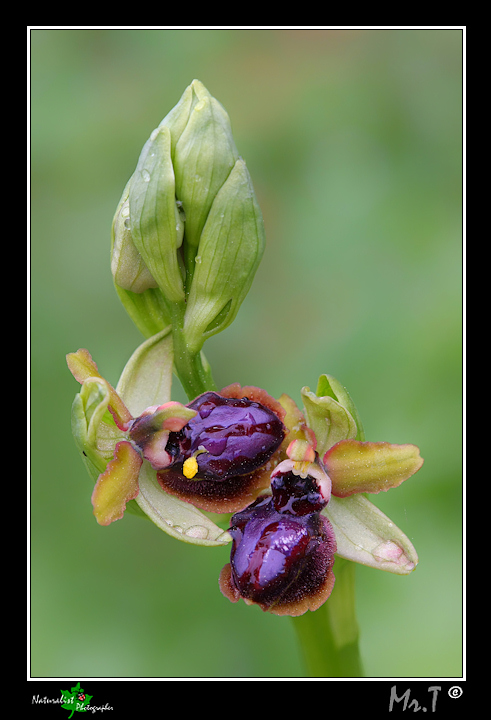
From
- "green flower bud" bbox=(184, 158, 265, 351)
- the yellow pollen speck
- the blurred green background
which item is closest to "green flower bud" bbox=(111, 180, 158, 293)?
"green flower bud" bbox=(184, 158, 265, 351)

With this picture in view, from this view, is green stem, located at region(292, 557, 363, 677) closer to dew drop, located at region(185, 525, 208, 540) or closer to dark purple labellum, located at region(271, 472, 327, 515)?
dark purple labellum, located at region(271, 472, 327, 515)

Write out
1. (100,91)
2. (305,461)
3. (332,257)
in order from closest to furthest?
(305,461)
(332,257)
(100,91)

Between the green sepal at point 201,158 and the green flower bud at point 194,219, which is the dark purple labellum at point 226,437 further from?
the green sepal at point 201,158

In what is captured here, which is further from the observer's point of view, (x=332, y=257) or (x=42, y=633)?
(x=332, y=257)

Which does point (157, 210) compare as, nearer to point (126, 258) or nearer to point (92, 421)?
point (126, 258)

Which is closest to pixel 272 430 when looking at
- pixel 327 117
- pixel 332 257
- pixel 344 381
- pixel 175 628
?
pixel 344 381

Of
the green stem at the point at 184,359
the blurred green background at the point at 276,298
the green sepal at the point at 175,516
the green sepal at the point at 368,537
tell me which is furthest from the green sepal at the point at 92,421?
the blurred green background at the point at 276,298

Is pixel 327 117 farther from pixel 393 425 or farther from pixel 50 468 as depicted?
pixel 50 468
